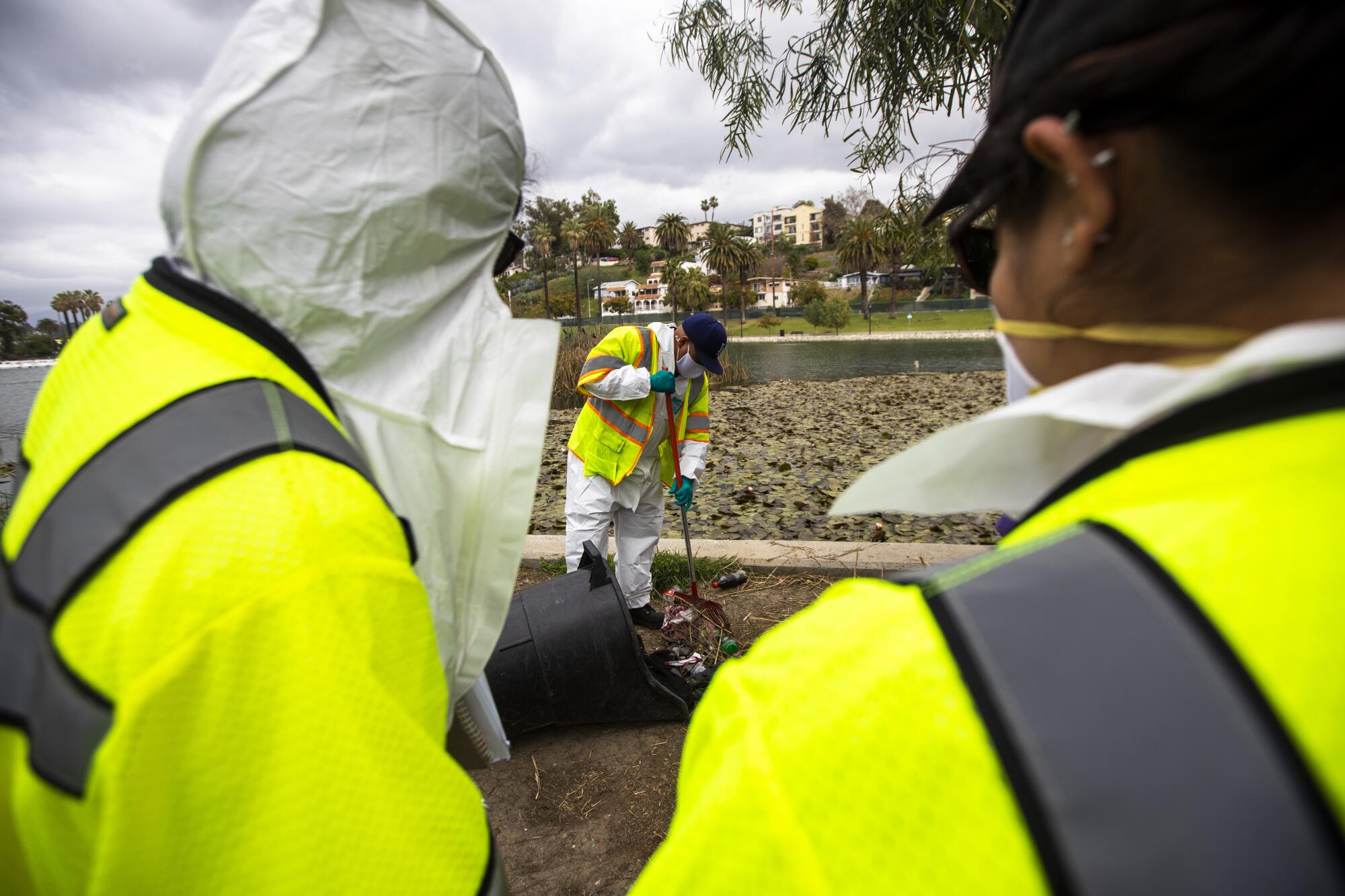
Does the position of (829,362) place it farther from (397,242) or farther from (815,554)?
(397,242)

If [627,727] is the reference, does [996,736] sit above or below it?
above

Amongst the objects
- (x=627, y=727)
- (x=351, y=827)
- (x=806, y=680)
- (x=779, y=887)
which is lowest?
A: (x=627, y=727)

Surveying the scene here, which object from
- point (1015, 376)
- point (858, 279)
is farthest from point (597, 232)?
point (1015, 376)

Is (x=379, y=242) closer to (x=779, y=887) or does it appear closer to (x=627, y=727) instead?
(x=779, y=887)

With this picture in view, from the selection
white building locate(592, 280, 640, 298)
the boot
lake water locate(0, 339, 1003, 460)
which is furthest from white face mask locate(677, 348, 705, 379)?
white building locate(592, 280, 640, 298)

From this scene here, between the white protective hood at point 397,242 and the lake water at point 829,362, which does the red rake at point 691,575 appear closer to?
the white protective hood at point 397,242

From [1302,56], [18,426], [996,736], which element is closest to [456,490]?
[996,736]

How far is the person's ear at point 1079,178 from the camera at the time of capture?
55cm

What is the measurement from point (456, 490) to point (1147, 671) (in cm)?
96

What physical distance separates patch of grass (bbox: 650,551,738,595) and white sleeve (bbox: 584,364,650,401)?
1.29m

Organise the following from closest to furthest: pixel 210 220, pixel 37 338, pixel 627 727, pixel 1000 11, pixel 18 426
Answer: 1. pixel 210 220
2. pixel 627 727
3. pixel 1000 11
4. pixel 18 426
5. pixel 37 338

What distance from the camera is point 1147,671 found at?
1.22 ft

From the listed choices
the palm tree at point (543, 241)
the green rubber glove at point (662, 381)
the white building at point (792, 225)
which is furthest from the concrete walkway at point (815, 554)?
the white building at point (792, 225)

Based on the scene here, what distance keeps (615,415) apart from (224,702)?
11.4 ft
